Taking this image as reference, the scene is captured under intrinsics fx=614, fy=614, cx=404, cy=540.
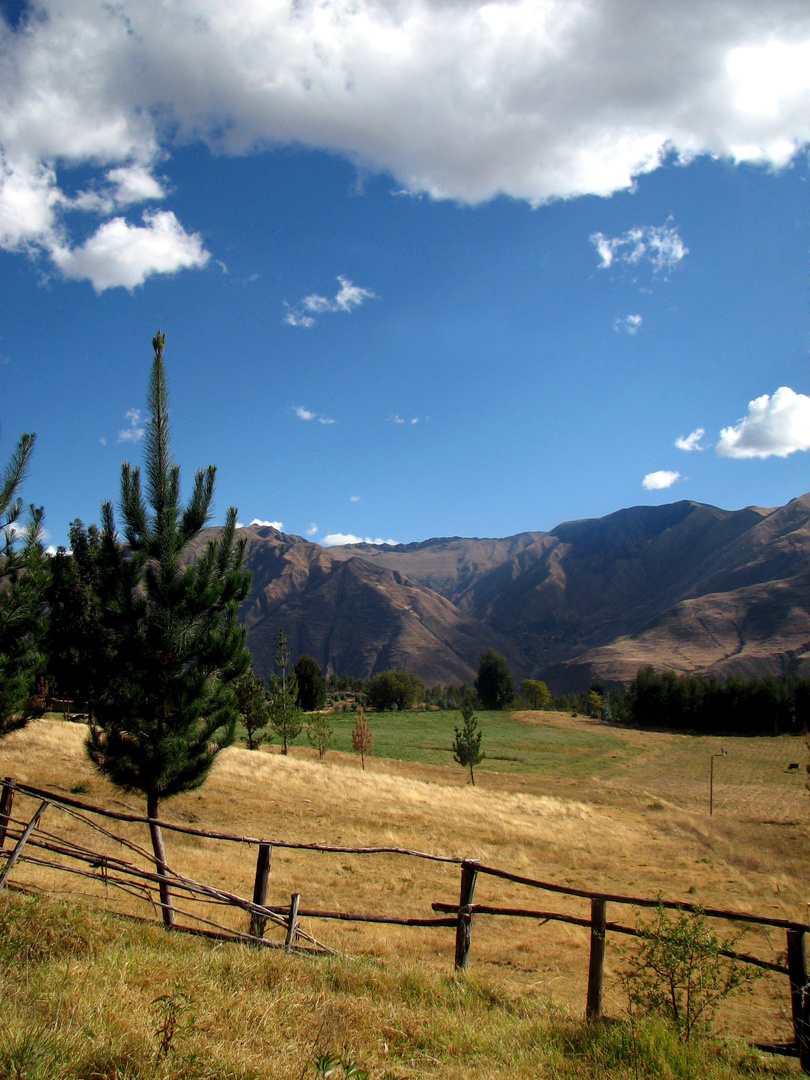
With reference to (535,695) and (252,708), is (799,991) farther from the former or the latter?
(535,695)

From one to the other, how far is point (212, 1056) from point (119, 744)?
5.82m

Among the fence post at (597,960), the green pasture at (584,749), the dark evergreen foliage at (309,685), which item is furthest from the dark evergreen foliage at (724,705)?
the fence post at (597,960)

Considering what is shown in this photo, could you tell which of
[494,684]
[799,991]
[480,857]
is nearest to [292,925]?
[799,991]

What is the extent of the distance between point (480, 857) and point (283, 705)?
27.0m

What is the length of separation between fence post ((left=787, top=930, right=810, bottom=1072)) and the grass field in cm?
57

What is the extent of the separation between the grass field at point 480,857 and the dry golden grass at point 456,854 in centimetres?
8

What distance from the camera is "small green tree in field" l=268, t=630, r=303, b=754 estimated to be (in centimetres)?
4338

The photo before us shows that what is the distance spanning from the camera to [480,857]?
19266 millimetres

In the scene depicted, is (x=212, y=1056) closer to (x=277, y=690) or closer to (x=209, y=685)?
(x=209, y=685)

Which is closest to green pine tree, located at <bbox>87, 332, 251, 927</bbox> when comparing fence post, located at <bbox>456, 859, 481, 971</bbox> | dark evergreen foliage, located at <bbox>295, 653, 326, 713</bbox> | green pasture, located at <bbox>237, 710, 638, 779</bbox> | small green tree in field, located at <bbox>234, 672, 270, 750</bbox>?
fence post, located at <bbox>456, 859, 481, 971</bbox>

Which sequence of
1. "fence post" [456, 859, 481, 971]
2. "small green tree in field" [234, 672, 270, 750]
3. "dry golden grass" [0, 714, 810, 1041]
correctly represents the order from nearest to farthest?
1. "fence post" [456, 859, 481, 971]
2. "dry golden grass" [0, 714, 810, 1041]
3. "small green tree in field" [234, 672, 270, 750]

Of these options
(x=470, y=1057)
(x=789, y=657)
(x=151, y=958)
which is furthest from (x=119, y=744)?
(x=789, y=657)

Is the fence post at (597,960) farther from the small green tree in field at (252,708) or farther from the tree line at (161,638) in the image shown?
the small green tree in field at (252,708)

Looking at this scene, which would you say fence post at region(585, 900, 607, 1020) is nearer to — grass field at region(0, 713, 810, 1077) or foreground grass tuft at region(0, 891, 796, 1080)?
grass field at region(0, 713, 810, 1077)
